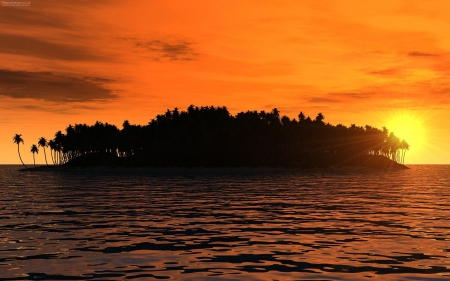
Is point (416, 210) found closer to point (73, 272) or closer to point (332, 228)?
point (332, 228)

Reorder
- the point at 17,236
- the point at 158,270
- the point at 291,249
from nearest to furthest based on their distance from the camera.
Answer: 1. the point at 158,270
2. the point at 291,249
3. the point at 17,236

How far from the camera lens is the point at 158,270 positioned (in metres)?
20.4

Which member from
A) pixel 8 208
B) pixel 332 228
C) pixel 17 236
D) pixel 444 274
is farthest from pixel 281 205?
pixel 444 274

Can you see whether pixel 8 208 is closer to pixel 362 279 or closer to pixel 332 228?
pixel 332 228

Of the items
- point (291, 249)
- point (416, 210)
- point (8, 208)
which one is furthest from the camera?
point (8, 208)

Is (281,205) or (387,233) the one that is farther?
(281,205)

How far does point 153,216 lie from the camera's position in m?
41.2

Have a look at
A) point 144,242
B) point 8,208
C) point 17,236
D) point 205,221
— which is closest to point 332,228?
point 205,221

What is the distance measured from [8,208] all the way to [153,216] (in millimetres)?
15972

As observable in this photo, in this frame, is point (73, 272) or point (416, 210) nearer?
point (73, 272)

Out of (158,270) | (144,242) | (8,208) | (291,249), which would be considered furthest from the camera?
(8,208)

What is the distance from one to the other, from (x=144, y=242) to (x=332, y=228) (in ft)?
37.8

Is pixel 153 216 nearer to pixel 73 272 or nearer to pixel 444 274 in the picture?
pixel 73 272

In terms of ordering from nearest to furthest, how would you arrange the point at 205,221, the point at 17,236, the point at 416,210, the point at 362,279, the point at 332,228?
the point at 362,279
the point at 17,236
the point at 332,228
the point at 205,221
the point at 416,210
